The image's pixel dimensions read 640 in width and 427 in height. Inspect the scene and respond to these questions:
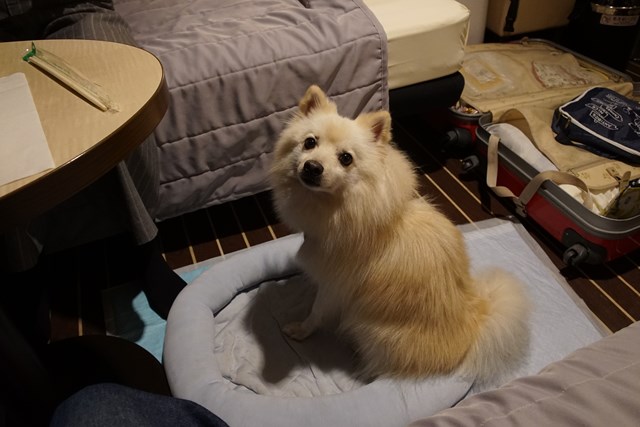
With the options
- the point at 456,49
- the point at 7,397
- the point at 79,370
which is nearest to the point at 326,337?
the point at 79,370

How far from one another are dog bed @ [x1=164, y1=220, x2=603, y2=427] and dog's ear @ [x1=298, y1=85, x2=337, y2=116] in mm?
615

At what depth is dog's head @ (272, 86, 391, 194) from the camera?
1.03 m

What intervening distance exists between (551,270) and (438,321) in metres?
0.82

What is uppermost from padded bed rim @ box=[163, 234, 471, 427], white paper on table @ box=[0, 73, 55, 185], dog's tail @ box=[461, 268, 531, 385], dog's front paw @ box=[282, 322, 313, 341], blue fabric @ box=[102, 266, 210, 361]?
white paper on table @ box=[0, 73, 55, 185]

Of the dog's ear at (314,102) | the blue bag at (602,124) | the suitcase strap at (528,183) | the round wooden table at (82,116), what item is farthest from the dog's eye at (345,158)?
the blue bag at (602,124)

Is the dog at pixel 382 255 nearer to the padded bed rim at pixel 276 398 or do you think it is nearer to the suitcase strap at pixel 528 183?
the padded bed rim at pixel 276 398

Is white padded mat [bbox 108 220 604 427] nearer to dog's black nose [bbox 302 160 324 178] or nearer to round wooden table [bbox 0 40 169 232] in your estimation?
dog's black nose [bbox 302 160 324 178]

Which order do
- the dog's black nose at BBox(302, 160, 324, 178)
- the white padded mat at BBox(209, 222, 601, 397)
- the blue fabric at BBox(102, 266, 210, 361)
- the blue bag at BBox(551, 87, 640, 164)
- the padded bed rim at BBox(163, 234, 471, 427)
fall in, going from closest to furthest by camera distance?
the dog's black nose at BBox(302, 160, 324, 178) < the padded bed rim at BBox(163, 234, 471, 427) < the white padded mat at BBox(209, 222, 601, 397) < the blue fabric at BBox(102, 266, 210, 361) < the blue bag at BBox(551, 87, 640, 164)

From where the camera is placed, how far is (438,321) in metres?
1.15

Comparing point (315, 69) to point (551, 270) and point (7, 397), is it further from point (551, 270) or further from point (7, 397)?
point (7, 397)

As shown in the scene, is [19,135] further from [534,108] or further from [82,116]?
[534,108]

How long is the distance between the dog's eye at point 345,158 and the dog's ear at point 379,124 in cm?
8

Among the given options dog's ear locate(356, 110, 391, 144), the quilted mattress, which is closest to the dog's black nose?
dog's ear locate(356, 110, 391, 144)

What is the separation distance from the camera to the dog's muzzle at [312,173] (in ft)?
3.34
